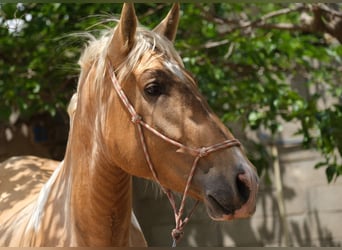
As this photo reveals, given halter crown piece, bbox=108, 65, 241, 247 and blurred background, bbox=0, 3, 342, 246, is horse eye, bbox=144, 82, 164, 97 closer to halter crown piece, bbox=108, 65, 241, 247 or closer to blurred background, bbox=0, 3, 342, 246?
halter crown piece, bbox=108, 65, 241, 247

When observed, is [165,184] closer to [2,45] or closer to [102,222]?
[102,222]

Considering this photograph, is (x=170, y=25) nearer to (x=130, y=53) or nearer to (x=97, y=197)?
(x=130, y=53)

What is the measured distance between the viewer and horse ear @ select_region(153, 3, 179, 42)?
2199mm

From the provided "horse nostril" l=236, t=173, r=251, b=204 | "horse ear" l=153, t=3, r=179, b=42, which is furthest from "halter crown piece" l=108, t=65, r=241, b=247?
"horse ear" l=153, t=3, r=179, b=42

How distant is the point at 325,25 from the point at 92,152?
7.53ft

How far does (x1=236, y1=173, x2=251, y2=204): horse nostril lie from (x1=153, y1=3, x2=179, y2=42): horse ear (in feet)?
2.47

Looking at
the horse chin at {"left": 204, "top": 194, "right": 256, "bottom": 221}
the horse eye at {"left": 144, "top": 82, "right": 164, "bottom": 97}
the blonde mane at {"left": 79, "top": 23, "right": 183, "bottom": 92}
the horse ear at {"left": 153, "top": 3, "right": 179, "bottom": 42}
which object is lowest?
the horse chin at {"left": 204, "top": 194, "right": 256, "bottom": 221}

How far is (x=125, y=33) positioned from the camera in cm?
194

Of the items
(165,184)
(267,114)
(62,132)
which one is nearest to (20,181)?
(165,184)

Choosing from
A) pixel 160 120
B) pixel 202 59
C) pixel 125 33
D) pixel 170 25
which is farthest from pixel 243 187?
pixel 202 59

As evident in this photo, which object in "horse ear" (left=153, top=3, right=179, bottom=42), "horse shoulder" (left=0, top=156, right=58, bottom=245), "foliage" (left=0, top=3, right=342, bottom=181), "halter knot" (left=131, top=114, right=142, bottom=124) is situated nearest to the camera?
"halter knot" (left=131, top=114, right=142, bottom=124)

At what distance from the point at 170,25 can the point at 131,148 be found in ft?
1.94

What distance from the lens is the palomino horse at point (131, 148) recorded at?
170cm

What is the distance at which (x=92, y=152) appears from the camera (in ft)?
6.49
